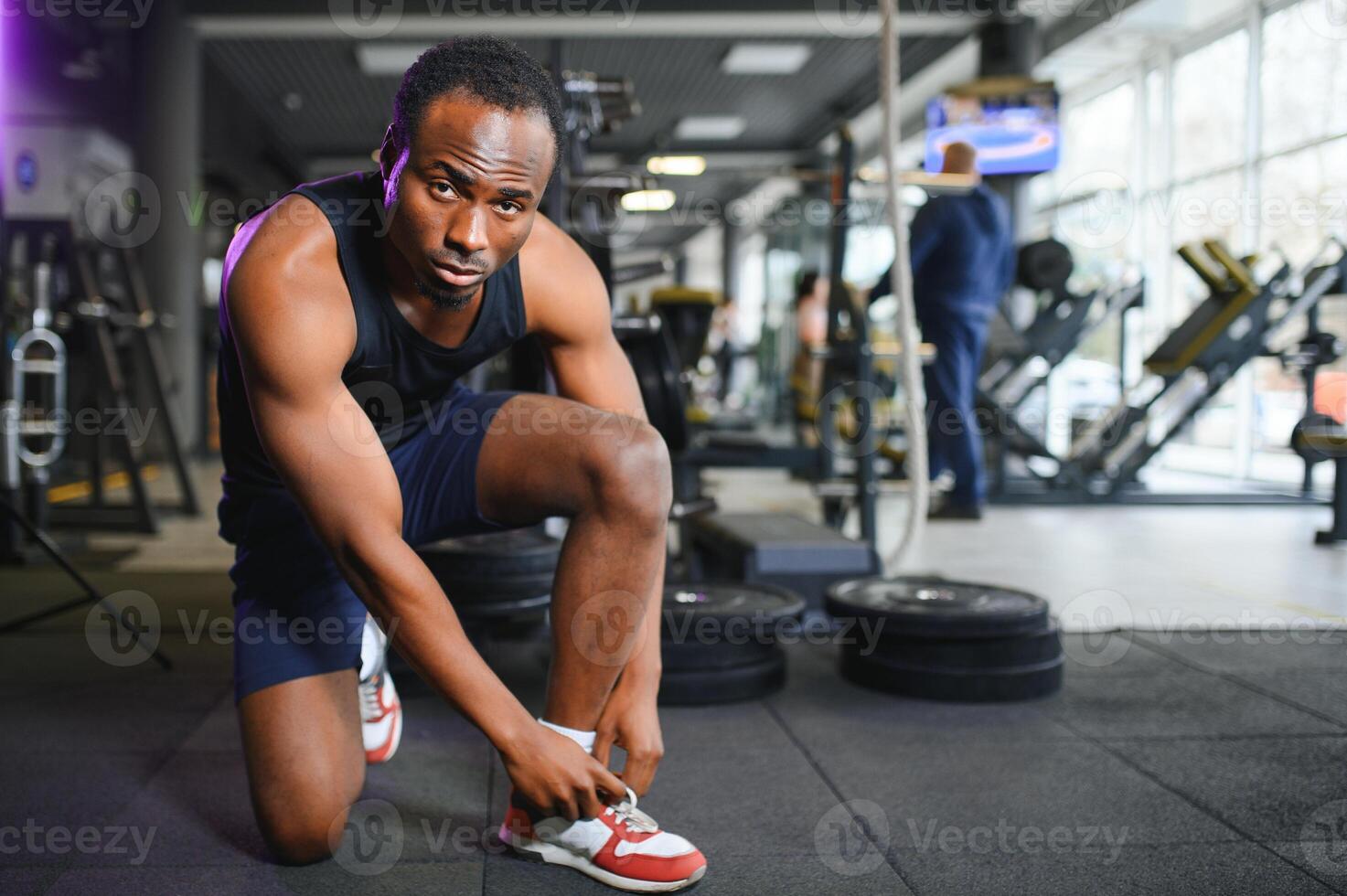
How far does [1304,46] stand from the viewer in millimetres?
6410

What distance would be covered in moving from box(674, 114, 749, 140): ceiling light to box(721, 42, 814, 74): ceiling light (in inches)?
64.7

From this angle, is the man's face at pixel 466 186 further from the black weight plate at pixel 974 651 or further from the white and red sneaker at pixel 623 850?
the black weight plate at pixel 974 651

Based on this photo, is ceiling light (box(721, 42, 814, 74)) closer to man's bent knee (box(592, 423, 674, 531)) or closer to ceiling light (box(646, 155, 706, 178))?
ceiling light (box(646, 155, 706, 178))

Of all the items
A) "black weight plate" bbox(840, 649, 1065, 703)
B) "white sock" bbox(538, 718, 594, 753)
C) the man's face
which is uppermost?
the man's face

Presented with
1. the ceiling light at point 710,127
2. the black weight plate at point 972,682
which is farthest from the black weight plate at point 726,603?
the ceiling light at point 710,127

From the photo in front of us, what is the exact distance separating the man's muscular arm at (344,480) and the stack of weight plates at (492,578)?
0.96m

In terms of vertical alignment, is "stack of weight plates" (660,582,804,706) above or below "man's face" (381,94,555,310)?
below

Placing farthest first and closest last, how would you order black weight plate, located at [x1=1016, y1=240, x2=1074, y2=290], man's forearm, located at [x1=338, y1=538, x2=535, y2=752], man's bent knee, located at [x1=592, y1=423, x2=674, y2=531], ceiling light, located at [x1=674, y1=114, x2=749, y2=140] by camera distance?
1. ceiling light, located at [x1=674, y1=114, x2=749, y2=140]
2. black weight plate, located at [x1=1016, y1=240, x2=1074, y2=290]
3. man's bent knee, located at [x1=592, y1=423, x2=674, y2=531]
4. man's forearm, located at [x1=338, y1=538, x2=535, y2=752]

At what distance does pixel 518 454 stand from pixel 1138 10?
284 inches

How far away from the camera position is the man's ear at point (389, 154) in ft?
3.86

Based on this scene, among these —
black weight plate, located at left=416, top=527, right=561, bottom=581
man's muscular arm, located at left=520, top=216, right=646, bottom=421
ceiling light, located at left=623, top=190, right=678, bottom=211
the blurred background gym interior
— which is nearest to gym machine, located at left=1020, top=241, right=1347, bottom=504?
the blurred background gym interior

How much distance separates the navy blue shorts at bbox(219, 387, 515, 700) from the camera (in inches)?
55.1

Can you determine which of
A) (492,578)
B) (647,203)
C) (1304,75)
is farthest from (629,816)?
(1304,75)

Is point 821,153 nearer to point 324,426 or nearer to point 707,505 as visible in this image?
point 707,505
